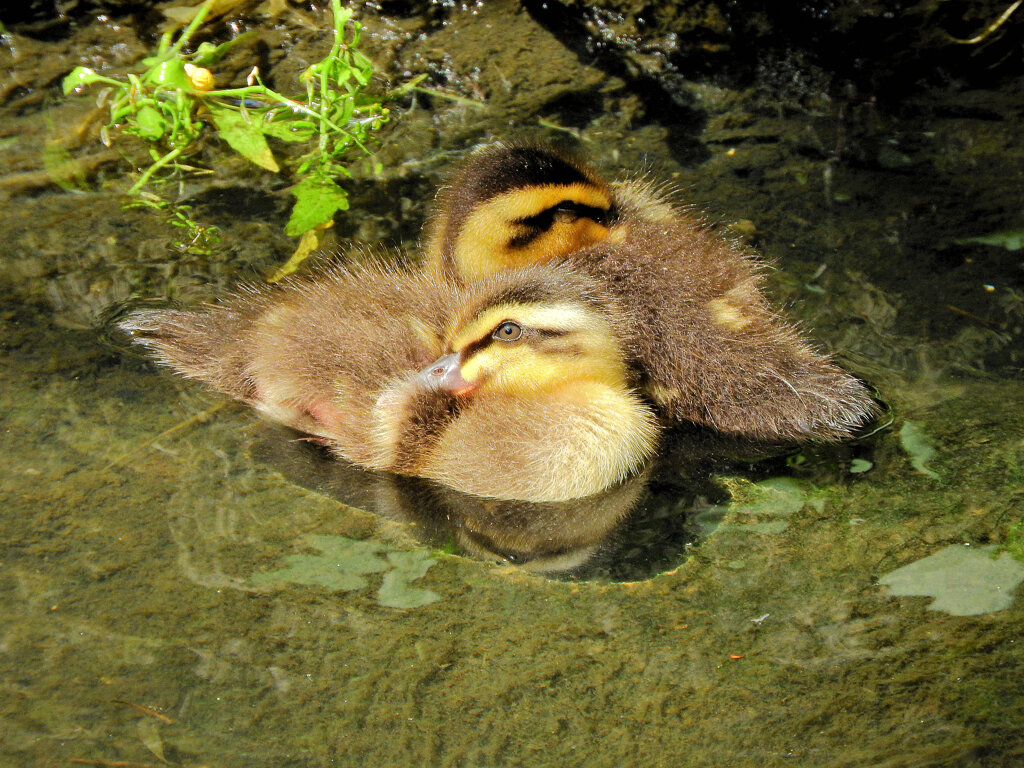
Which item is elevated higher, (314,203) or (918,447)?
(918,447)

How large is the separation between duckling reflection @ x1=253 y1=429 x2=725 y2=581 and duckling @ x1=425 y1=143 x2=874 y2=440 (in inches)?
8.7

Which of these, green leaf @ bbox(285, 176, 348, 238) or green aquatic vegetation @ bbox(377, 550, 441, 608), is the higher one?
green aquatic vegetation @ bbox(377, 550, 441, 608)

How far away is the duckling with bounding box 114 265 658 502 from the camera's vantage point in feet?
8.68

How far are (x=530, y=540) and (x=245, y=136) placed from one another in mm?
2055

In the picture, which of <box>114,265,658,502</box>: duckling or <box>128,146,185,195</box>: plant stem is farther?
<box>128,146,185,195</box>: plant stem

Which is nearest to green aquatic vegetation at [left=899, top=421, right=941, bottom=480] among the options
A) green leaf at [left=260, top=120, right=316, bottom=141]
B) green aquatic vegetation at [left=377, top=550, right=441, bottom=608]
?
green aquatic vegetation at [left=377, top=550, right=441, bottom=608]

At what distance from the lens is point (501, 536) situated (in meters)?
2.52

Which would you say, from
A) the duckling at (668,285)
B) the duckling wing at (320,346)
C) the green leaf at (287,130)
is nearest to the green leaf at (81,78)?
the green leaf at (287,130)

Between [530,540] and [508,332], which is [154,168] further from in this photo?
[530,540]

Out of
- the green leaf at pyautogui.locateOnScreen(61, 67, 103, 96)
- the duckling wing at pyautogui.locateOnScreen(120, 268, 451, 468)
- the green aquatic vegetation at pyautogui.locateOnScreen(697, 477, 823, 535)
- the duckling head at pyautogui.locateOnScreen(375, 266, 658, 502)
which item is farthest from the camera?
the green leaf at pyautogui.locateOnScreen(61, 67, 103, 96)

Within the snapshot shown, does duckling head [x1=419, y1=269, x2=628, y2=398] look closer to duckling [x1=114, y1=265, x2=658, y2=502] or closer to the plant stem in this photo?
duckling [x1=114, y1=265, x2=658, y2=502]

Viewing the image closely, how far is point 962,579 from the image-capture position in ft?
7.34

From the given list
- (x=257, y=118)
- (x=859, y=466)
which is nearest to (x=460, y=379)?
(x=859, y=466)

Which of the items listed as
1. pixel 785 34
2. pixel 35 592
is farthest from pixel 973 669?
pixel 785 34
